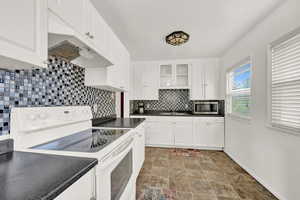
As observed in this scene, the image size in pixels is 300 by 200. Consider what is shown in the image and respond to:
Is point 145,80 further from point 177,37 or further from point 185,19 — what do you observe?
point 185,19

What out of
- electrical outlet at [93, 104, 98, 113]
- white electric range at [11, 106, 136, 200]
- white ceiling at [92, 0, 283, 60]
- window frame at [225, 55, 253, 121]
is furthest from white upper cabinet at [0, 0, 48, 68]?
window frame at [225, 55, 253, 121]

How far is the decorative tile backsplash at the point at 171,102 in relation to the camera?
3975mm

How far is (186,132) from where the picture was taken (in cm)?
342

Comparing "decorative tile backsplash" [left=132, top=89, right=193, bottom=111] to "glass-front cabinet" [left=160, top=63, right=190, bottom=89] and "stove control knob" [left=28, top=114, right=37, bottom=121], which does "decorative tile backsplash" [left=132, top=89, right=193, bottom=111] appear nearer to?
"glass-front cabinet" [left=160, top=63, right=190, bottom=89]

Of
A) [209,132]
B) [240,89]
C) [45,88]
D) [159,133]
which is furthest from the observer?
[159,133]

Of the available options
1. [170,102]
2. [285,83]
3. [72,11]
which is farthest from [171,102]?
[72,11]

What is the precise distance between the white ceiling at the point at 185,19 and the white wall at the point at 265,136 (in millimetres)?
194

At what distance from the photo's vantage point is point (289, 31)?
4.94ft

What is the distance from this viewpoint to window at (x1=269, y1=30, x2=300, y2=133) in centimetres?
146

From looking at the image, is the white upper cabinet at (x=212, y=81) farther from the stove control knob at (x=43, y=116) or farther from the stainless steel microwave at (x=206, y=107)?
the stove control knob at (x=43, y=116)

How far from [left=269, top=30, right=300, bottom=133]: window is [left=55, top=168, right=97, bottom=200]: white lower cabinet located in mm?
1925

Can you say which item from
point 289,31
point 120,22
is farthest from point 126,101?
point 289,31

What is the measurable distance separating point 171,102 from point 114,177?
318cm

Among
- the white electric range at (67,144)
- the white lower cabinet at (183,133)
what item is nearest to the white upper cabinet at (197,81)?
the white lower cabinet at (183,133)
